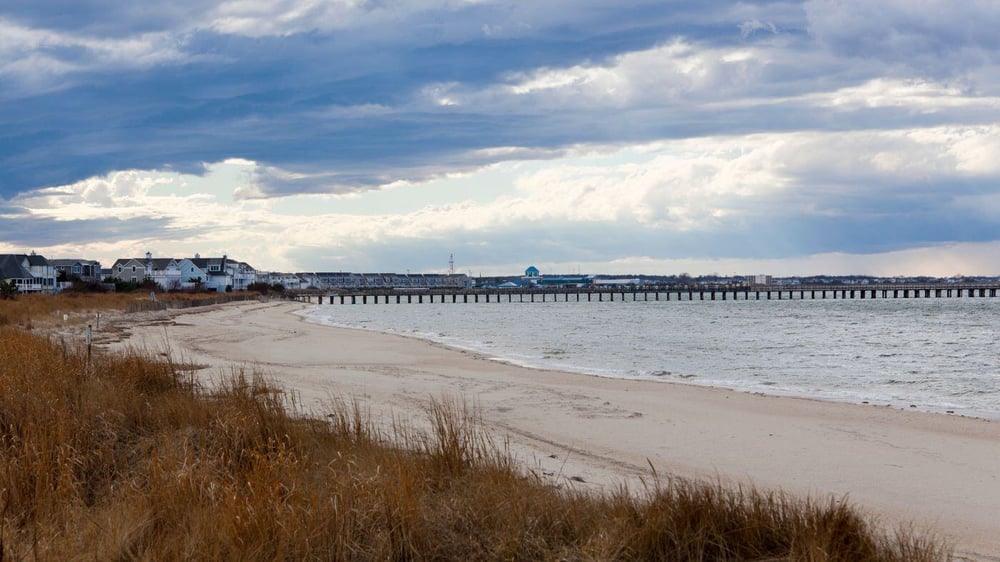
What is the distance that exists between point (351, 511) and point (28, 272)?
92936mm

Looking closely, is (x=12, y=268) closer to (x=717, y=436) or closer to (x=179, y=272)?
(x=179, y=272)

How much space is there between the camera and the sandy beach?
8.16m

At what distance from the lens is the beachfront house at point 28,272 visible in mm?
81562

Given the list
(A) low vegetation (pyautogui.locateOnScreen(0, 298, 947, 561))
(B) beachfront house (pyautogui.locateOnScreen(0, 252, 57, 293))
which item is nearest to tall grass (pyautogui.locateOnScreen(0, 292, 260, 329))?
(A) low vegetation (pyautogui.locateOnScreen(0, 298, 947, 561))

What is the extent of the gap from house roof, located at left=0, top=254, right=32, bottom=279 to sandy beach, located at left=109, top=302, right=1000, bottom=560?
72.5m

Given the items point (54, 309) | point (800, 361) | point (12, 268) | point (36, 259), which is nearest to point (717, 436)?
point (800, 361)

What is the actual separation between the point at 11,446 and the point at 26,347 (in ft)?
22.1

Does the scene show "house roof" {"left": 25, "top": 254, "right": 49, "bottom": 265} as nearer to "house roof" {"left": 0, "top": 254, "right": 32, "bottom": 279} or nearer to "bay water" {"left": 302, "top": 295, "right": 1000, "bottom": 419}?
"house roof" {"left": 0, "top": 254, "right": 32, "bottom": 279}

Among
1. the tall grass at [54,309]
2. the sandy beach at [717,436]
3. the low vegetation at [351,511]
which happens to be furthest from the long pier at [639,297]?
the low vegetation at [351,511]

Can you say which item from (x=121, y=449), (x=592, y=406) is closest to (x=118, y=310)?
(x=592, y=406)

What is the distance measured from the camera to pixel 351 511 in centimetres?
530

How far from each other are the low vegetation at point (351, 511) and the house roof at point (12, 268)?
85.8m

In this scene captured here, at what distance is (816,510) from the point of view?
5305 mm

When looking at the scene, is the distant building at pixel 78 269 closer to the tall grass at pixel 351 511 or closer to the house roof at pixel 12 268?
the house roof at pixel 12 268
